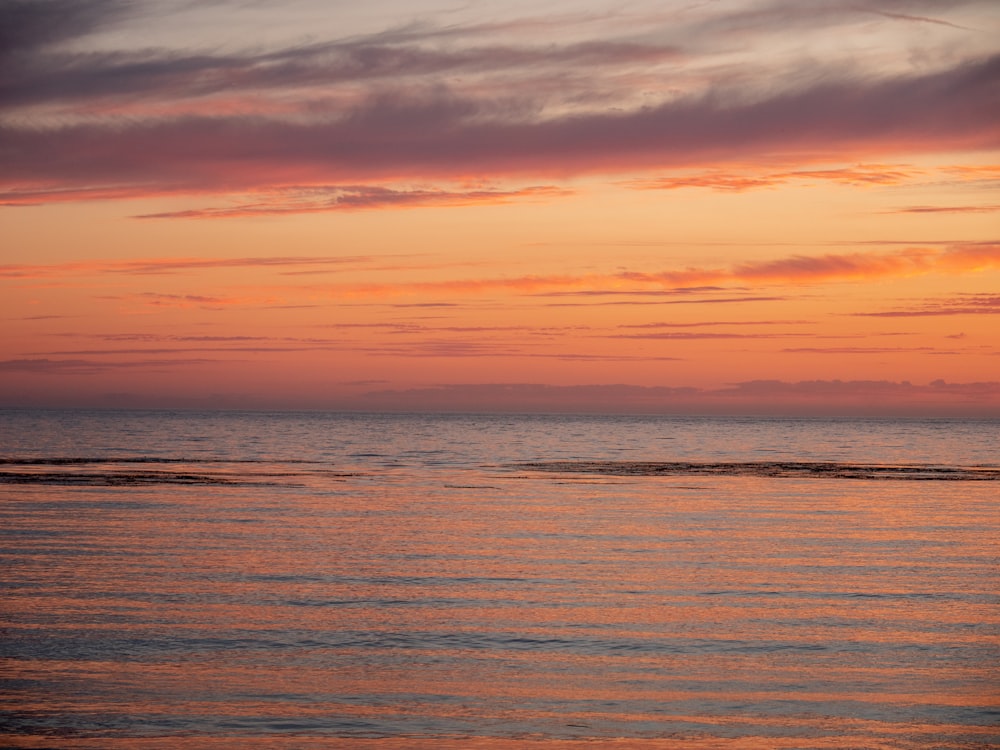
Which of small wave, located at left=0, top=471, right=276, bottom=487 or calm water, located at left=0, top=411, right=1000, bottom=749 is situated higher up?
small wave, located at left=0, top=471, right=276, bottom=487

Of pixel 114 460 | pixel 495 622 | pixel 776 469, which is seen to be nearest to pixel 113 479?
pixel 114 460

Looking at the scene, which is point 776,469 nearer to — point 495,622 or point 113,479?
point 113,479

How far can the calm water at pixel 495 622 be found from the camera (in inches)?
586

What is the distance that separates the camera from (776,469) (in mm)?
70375

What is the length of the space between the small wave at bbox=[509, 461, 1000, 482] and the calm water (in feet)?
59.4

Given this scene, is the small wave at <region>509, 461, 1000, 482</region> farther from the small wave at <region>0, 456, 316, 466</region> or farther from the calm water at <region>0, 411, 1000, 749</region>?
the small wave at <region>0, 456, 316, 466</region>

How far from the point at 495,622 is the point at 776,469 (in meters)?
52.7

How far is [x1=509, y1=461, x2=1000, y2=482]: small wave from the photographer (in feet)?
210

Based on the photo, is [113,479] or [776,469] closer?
[113,479]

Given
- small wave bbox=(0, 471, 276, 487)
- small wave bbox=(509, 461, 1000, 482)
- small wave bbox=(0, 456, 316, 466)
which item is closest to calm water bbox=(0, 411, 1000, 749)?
small wave bbox=(0, 471, 276, 487)

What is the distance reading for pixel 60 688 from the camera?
16172 millimetres

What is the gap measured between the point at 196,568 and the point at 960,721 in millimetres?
18557

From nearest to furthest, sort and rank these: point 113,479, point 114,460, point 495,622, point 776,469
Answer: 1. point 495,622
2. point 113,479
3. point 776,469
4. point 114,460

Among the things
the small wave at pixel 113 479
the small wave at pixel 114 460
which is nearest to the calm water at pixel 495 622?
the small wave at pixel 113 479
